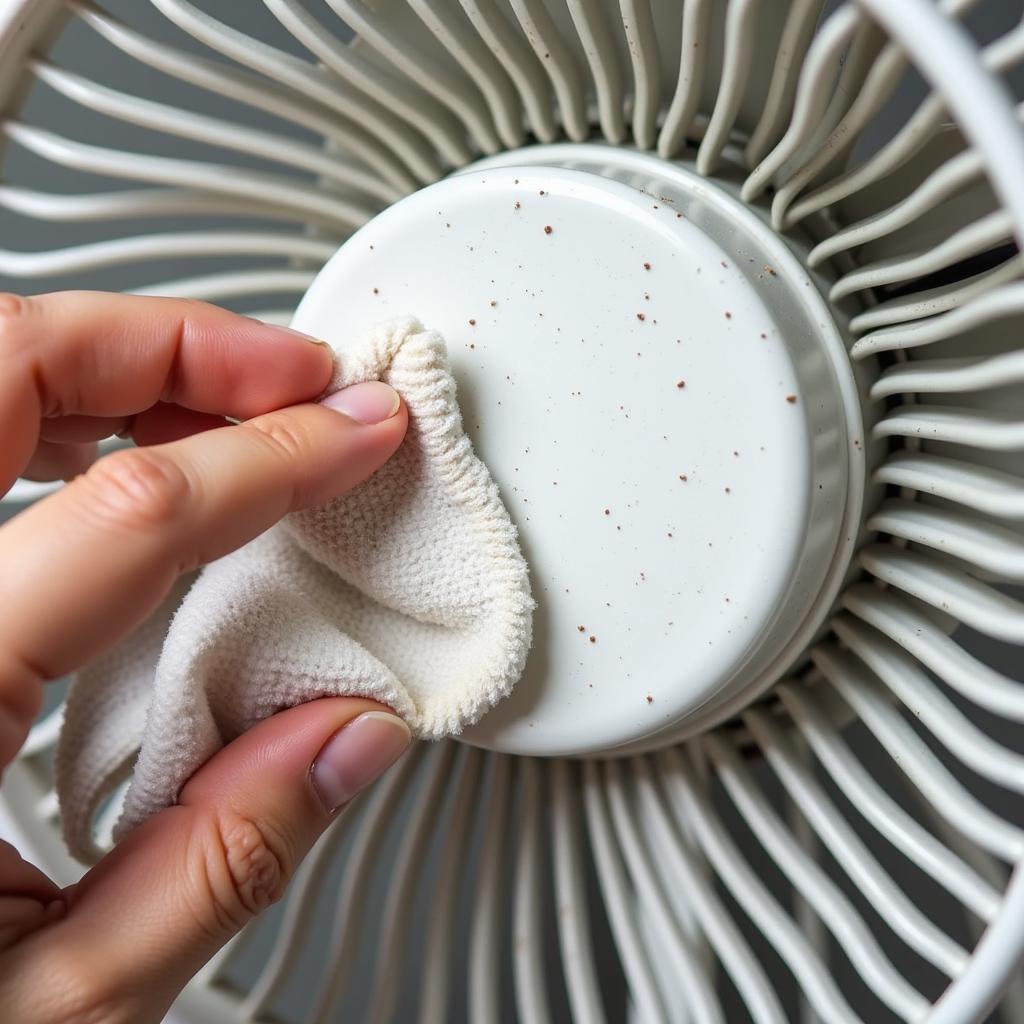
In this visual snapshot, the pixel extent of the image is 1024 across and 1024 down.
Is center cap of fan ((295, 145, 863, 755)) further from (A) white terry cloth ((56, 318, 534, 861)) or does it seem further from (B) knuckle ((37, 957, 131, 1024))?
(B) knuckle ((37, 957, 131, 1024))

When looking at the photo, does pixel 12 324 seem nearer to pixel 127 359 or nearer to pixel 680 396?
pixel 127 359

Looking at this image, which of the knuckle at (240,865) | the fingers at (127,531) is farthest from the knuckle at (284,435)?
the knuckle at (240,865)

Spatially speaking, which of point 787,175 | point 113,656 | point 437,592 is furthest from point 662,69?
point 113,656

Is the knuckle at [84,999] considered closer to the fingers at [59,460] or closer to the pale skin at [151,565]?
the pale skin at [151,565]

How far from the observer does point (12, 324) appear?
35 centimetres

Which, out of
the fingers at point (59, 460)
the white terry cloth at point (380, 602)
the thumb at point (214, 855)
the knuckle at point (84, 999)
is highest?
the white terry cloth at point (380, 602)

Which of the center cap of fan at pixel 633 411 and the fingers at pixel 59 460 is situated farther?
the fingers at pixel 59 460

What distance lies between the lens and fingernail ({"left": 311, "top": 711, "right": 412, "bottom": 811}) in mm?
355

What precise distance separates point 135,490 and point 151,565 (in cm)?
2

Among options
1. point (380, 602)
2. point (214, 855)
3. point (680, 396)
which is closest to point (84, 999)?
point (214, 855)

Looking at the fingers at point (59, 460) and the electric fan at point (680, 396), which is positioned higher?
the electric fan at point (680, 396)

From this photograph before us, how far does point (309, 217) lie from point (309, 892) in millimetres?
286

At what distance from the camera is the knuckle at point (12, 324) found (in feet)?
1.15

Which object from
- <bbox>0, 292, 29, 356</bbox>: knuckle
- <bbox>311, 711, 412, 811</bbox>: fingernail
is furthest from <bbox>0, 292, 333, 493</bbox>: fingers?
<bbox>311, 711, 412, 811</bbox>: fingernail
